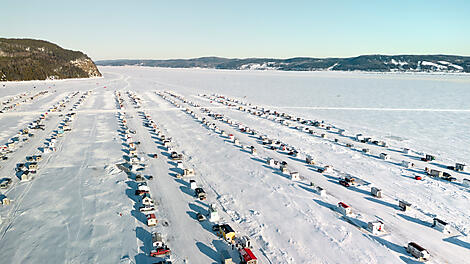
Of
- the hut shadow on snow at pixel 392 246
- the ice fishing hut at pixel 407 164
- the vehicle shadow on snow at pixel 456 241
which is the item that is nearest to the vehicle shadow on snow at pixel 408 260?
the hut shadow on snow at pixel 392 246

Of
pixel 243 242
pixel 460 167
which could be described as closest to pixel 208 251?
pixel 243 242

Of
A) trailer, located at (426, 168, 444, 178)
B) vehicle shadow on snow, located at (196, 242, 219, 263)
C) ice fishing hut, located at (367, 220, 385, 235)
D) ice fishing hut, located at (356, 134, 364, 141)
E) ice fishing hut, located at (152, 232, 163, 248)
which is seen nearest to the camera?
vehicle shadow on snow, located at (196, 242, 219, 263)

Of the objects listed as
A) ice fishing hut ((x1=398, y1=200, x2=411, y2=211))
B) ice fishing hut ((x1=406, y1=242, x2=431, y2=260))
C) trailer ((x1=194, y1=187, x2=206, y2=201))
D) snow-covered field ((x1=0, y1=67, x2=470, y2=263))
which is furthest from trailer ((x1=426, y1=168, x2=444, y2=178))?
trailer ((x1=194, y1=187, x2=206, y2=201))

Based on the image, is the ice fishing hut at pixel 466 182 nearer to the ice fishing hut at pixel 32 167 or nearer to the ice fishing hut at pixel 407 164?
the ice fishing hut at pixel 407 164

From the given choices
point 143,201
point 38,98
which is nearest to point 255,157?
point 143,201

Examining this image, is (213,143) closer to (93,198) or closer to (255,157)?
(255,157)

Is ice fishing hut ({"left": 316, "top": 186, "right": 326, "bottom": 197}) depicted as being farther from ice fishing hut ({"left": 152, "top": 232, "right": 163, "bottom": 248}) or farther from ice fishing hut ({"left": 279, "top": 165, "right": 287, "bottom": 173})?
ice fishing hut ({"left": 152, "top": 232, "right": 163, "bottom": 248})
